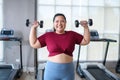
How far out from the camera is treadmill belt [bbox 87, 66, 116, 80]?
495 cm

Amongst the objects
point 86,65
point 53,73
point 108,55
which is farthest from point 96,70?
point 53,73

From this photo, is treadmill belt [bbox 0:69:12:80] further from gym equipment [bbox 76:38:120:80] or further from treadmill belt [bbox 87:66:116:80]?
treadmill belt [bbox 87:66:116:80]

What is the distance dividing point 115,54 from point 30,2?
2917 mm

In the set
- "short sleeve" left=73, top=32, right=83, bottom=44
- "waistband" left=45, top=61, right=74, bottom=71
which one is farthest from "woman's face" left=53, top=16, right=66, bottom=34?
"waistband" left=45, top=61, right=74, bottom=71

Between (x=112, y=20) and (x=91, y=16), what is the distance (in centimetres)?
65

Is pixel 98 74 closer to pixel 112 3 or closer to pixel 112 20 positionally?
pixel 112 20

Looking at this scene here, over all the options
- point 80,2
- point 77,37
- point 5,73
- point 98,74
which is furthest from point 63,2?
point 77,37

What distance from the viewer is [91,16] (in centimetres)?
612

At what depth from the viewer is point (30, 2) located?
577 centimetres

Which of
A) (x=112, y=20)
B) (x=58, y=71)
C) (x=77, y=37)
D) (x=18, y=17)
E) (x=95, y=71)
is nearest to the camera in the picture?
(x=58, y=71)

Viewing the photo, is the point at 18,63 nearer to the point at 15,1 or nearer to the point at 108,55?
the point at 15,1

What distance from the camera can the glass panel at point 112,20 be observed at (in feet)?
20.3

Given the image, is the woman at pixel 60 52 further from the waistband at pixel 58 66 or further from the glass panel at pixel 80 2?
the glass panel at pixel 80 2

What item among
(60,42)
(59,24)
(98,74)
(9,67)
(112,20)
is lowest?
(98,74)
